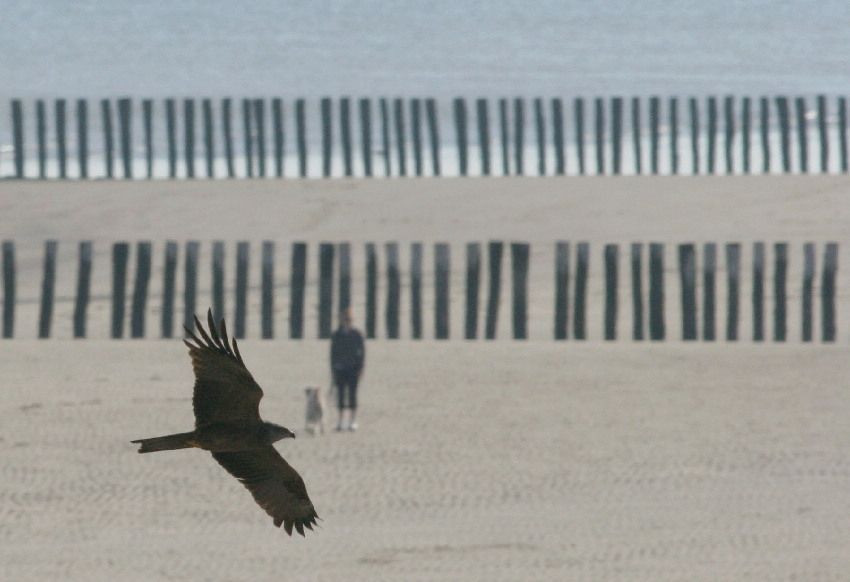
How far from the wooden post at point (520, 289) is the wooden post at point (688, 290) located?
146 cm

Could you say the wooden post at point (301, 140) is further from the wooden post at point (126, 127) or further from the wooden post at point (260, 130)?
the wooden post at point (126, 127)

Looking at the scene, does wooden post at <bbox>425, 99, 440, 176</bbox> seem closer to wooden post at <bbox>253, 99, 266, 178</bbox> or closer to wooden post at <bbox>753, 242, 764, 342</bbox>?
wooden post at <bbox>253, 99, 266, 178</bbox>

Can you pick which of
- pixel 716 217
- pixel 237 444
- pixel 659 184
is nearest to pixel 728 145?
pixel 659 184

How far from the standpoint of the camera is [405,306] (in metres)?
19.0

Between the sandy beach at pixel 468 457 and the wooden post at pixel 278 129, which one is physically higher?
the wooden post at pixel 278 129

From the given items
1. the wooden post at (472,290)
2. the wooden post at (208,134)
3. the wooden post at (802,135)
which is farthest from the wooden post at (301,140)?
the wooden post at (472,290)

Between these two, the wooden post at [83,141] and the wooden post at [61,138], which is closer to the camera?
the wooden post at [61,138]

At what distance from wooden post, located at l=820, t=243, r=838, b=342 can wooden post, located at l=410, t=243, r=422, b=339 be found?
12.4ft

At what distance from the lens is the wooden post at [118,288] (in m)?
17.6

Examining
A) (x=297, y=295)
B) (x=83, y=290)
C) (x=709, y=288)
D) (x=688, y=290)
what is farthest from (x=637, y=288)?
(x=83, y=290)

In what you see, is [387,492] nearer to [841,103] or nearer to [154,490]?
[154,490]

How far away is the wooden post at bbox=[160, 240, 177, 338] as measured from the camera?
17.6 m

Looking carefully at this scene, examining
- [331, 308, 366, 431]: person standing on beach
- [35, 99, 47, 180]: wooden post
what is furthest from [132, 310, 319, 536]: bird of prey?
[35, 99, 47, 180]: wooden post

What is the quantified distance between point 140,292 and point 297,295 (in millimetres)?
1524
